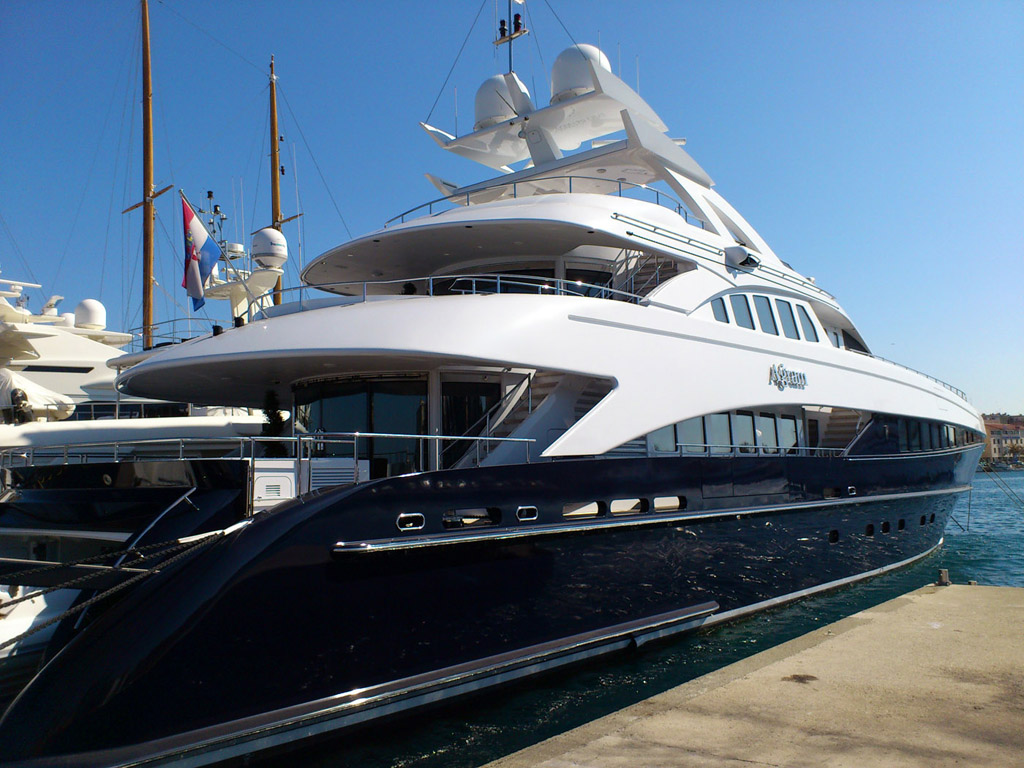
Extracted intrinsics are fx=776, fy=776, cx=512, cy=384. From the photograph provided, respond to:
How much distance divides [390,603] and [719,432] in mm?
6238

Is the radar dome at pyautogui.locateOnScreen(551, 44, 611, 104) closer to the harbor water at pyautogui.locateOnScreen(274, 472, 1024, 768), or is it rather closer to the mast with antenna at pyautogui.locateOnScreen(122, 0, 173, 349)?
the harbor water at pyautogui.locateOnScreen(274, 472, 1024, 768)

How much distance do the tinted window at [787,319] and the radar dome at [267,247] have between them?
7.79 m

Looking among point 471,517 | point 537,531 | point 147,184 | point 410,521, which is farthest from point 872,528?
point 147,184

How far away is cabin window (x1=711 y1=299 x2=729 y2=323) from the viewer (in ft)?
35.8

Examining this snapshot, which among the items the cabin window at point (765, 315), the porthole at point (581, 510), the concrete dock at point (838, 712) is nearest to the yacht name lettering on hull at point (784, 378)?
the cabin window at point (765, 315)

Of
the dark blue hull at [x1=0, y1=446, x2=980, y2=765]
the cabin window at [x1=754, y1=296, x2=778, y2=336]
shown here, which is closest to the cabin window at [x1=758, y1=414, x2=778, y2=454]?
the cabin window at [x1=754, y1=296, x2=778, y2=336]

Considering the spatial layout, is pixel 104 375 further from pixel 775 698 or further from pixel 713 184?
pixel 775 698

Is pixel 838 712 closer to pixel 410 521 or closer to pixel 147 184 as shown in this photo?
pixel 410 521

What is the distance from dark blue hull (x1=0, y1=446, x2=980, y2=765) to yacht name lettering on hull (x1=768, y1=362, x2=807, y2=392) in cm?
173

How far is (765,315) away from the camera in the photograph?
12.0 m

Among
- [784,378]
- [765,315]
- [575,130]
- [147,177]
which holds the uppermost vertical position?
[147,177]

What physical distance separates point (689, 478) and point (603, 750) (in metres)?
4.13

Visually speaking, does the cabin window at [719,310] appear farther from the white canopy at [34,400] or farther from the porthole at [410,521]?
the white canopy at [34,400]

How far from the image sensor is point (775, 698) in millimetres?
6023
